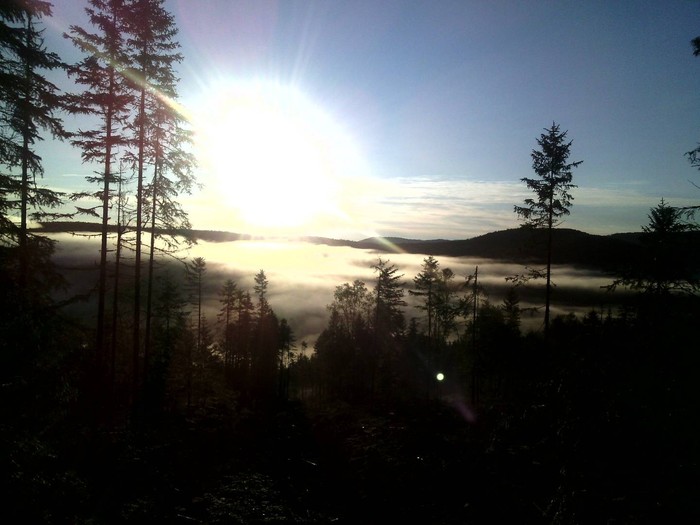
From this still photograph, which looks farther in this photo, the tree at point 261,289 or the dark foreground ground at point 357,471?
the tree at point 261,289

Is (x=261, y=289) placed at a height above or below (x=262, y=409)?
above

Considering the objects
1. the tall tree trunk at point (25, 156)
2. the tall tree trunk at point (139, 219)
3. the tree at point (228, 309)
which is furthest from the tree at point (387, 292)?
the tall tree trunk at point (25, 156)

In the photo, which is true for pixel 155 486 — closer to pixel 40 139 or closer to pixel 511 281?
pixel 40 139

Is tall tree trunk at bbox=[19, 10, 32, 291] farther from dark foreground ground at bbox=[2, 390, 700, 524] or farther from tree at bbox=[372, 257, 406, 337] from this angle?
tree at bbox=[372, 257, 406, 337]

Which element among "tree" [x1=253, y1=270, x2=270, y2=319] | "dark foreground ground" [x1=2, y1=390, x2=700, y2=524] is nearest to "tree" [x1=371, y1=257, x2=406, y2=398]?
"dark foreground ground" [x1=2, y1=390, x2=700, y2=524]

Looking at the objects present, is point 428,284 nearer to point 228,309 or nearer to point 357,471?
point 357,471

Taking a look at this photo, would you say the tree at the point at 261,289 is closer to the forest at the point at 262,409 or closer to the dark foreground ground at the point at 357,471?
the forest at the point at 262,409

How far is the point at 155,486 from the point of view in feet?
48.4

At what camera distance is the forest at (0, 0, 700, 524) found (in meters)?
4.87

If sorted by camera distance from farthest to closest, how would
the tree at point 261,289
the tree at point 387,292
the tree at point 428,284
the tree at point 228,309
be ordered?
the tree at point 261,289 < the tree at point 228,309 < the tree at point 428,284 < the tree at point 387,292

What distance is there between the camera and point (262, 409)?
1698 inches

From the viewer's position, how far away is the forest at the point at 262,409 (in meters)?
4.87

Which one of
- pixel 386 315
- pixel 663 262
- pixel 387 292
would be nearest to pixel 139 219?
pixel 663 262

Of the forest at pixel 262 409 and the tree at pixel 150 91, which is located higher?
the tree at pixel 150 91
